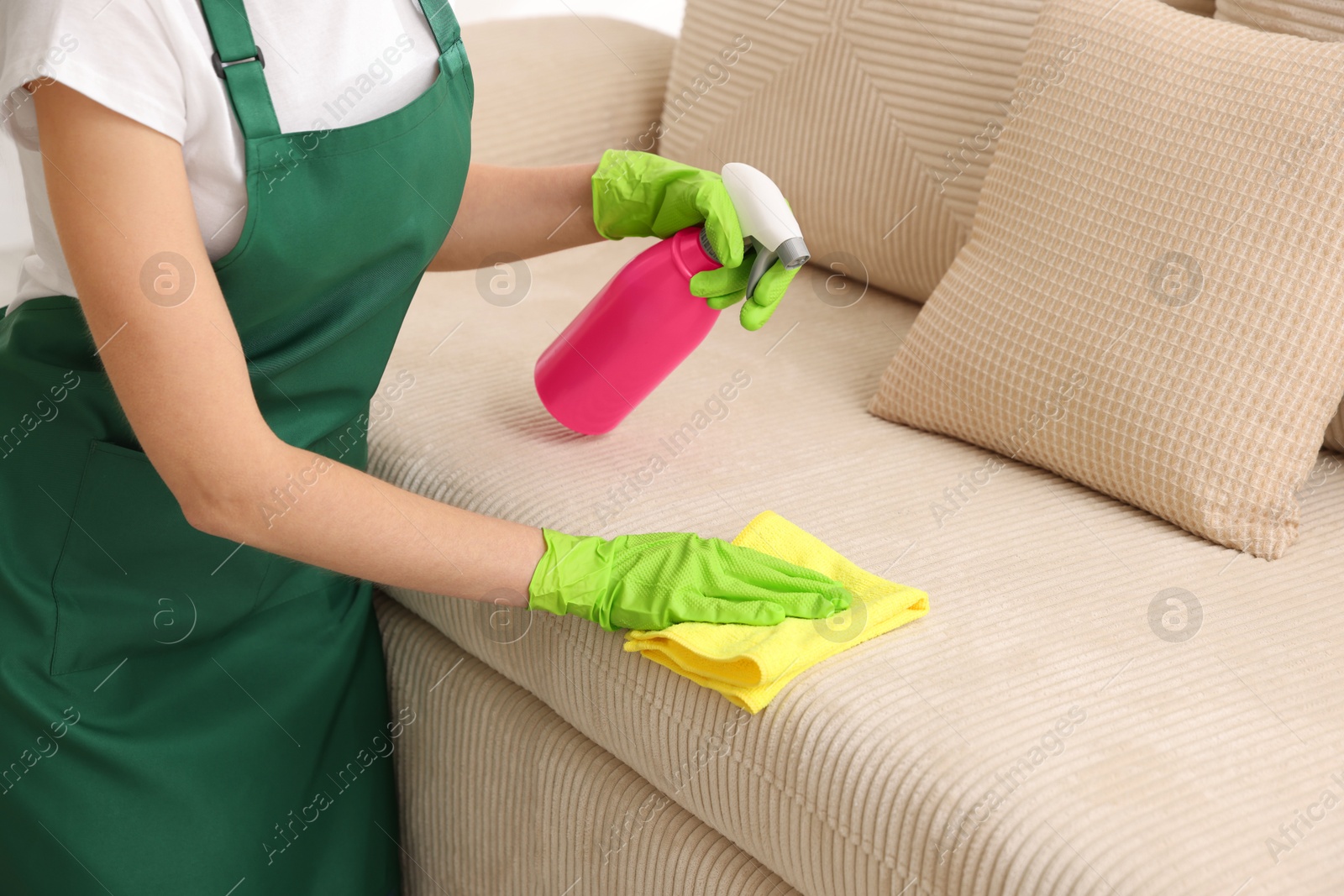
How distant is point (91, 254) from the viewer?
2.19 feet

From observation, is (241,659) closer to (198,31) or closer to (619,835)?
(619,835)

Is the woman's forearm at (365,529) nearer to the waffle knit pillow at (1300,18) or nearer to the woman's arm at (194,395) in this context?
the woman's arm at (194,395)

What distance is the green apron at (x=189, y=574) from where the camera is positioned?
0.85 m

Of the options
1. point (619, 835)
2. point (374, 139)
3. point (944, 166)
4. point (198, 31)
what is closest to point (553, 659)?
point (619, 835)

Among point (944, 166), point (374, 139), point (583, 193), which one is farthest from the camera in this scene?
point (944, 166)

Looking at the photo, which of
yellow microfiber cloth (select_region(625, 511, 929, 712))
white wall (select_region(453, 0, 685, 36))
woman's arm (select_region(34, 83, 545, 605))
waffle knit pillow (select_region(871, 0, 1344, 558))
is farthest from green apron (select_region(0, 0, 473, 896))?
white wall (select_region(453, 0, 685, 36))

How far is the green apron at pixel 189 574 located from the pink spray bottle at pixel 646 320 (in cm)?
17

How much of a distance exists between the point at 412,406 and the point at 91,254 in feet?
1.75

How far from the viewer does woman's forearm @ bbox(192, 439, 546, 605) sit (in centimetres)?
76

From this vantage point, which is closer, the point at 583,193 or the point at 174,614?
the point at 174,614

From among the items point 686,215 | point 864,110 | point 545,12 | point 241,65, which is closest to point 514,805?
point 686,215

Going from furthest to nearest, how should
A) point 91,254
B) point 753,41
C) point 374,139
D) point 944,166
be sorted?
point 753,41, point 944,166, point 374,139, point 91,254

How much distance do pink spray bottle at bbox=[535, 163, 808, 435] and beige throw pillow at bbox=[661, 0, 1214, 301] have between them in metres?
0.40

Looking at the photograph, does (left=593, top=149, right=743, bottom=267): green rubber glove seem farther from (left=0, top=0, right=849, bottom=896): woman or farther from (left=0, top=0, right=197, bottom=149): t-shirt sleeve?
(left=0, top=0, right=197, bottom=149): t-shirt sleeve
